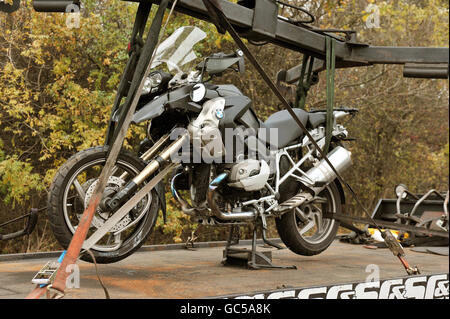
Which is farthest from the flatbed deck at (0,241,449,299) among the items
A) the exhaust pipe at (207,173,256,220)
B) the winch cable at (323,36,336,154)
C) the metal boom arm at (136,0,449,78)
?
the metal boom arm at (136,0,449,78)

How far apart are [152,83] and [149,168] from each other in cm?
59

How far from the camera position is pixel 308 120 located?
4098 mm

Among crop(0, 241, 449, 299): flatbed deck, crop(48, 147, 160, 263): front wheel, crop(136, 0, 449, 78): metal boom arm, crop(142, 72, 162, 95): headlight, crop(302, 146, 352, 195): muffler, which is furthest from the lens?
crop(302, 146, 352, 195): muffler

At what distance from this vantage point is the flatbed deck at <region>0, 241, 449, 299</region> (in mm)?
2576

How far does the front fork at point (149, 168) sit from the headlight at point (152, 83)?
0.97 ft

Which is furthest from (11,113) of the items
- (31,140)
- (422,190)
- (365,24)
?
(422,190)

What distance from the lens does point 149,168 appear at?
3086mm

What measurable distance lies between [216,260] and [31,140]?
12.7ft

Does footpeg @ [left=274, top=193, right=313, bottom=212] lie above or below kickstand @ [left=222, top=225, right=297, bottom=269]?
above

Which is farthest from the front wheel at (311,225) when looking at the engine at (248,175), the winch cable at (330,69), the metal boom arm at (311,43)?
the metal boom arm at (311,43)

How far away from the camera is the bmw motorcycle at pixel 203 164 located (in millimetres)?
3078

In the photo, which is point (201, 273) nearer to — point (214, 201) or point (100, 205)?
point (214, 201)

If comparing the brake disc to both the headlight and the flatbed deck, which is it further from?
the headlight
